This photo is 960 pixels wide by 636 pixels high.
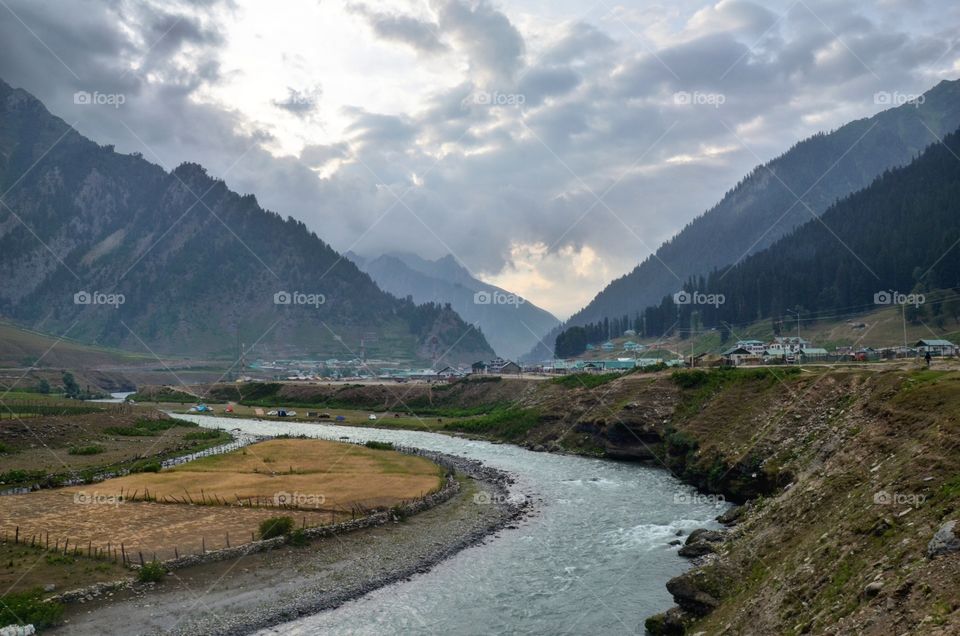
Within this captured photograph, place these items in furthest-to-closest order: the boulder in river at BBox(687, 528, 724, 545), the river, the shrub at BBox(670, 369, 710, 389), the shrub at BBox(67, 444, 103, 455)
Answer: the shrub at BBox(670, 369, 710, 389), the shrub at BBox(67, 444, 103, 455), the boulder in river at BBox(687, 528, 724, 545), the river

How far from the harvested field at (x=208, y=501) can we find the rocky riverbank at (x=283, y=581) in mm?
4010

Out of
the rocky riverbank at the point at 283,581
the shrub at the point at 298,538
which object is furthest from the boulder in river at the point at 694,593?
the shrub at the point at 298,538

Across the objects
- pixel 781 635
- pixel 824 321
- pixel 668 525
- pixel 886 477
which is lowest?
pixel 668 525

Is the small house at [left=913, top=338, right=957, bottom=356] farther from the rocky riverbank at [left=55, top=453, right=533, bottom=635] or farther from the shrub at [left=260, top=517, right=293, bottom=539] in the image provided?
the shrub at [left=260, top=517, right=293, bottom=539]

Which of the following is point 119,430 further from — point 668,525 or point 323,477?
point 668,525

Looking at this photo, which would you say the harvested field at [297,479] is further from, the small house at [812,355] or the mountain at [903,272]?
the mountain at [903,272]

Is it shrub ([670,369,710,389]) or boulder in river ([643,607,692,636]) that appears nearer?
boulder in river ([643,607,692,636])

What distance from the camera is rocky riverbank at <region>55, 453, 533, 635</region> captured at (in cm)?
2975

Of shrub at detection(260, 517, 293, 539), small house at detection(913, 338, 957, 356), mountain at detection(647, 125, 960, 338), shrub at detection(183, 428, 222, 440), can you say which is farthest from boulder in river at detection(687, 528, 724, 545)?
mountain at detection(647, 125, 960, 338)

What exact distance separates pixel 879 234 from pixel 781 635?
692 ft

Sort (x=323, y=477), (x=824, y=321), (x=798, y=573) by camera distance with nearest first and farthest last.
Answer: (x=798, y=573) < (x=323, y=477) < (x=824, y=321)

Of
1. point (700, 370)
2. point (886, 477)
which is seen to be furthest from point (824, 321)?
point (886, 477)

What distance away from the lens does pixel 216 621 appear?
2981cm

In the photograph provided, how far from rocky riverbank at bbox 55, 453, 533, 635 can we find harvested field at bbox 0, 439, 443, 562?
401 centimetres
